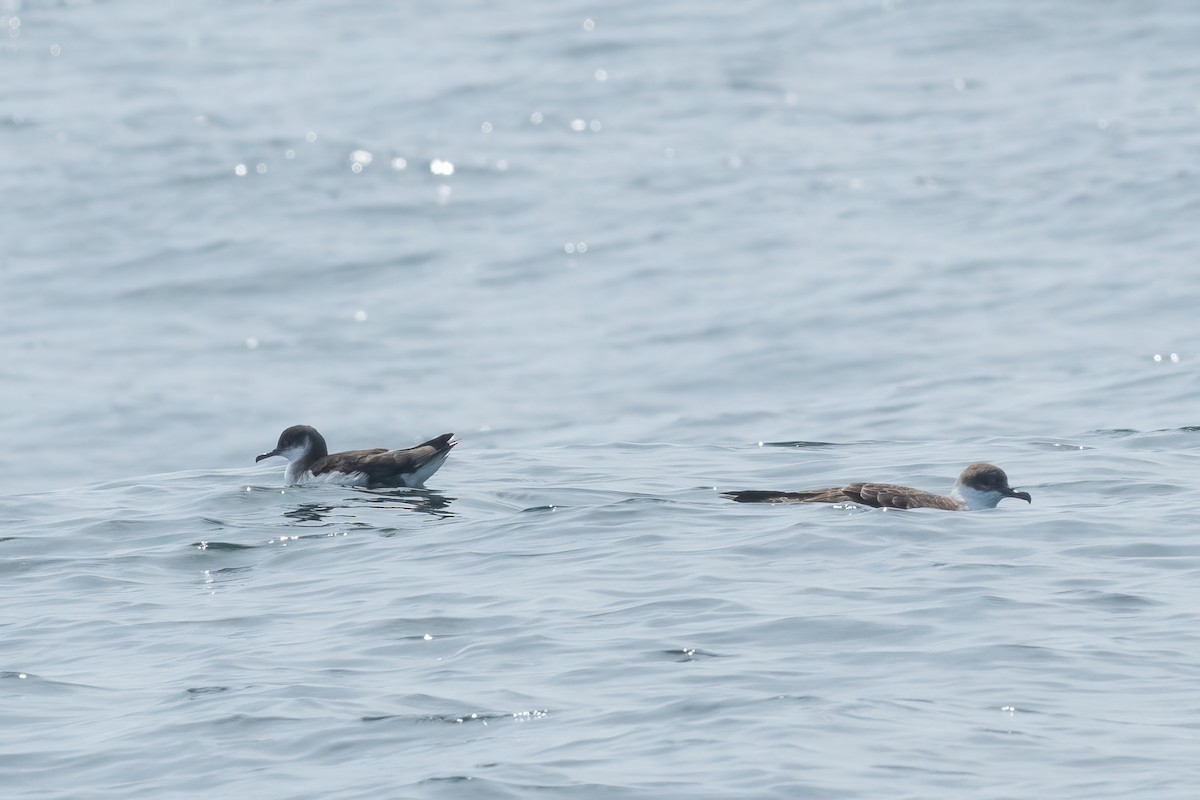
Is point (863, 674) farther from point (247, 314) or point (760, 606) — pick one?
point (247, 314)

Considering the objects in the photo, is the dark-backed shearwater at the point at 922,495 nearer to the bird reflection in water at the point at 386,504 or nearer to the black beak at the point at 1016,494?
the black beak at the point at 1016,494

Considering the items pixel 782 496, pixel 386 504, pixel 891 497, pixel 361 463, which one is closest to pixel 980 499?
→ pixel 891 497

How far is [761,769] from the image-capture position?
7809mm

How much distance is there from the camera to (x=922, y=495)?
41.4 feet

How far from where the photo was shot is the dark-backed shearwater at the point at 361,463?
1445 centimetres

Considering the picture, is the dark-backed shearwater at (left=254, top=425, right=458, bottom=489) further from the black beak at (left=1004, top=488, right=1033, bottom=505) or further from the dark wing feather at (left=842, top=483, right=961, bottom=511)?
the black beak at (left=1004, top=488, right=1033, bottom=505)

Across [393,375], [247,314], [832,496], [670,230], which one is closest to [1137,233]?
[670,230]

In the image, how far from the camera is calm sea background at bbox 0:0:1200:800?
28.0 ft

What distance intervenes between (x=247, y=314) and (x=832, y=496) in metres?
17.0

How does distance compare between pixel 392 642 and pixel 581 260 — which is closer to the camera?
pixel 392 642

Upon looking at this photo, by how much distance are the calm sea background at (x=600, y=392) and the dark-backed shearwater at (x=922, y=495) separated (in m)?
0.16

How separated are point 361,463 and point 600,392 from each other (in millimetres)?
8655

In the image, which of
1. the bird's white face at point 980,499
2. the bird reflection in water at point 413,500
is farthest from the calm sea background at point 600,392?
the bird's white face at point 980,499

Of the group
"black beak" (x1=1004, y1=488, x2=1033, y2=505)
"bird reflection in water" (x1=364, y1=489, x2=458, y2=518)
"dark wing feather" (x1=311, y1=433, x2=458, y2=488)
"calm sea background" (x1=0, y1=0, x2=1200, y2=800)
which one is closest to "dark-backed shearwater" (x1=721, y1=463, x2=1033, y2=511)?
"black beak" (x1=1004, y1=488, x2=1033, y2=505)
